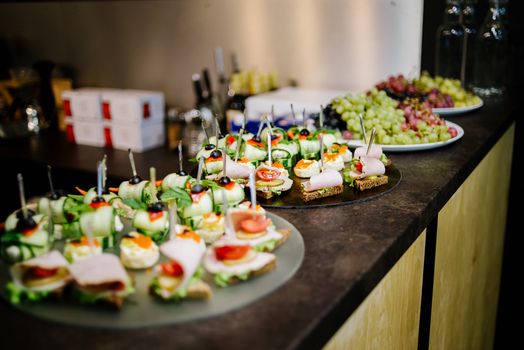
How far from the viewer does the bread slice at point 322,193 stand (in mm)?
1285

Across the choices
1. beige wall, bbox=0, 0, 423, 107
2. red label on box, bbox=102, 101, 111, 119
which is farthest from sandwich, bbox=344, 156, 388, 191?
red label on box, bbox=102, 101, 111, 119

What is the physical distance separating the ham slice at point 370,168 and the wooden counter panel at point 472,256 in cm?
21

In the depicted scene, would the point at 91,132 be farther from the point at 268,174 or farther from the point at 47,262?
the point at 47,262

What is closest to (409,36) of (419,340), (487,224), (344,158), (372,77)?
(372,77)

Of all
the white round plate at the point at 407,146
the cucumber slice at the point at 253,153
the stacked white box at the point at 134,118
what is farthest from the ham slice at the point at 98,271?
the stacked white box at the point at 134,118

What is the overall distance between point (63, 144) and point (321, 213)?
2241mm

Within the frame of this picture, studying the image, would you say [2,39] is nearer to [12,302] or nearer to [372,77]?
[372,77]

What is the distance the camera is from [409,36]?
266 cm

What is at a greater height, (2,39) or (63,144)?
(2,39)

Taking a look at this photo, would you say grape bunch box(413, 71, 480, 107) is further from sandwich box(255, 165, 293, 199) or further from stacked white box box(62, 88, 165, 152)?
stacked white box box(62, 88, 165, 152)

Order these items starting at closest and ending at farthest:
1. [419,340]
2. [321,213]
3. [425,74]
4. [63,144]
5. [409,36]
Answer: [321,213] → [419,340] → [425,74] → [409,36] → [63,144]

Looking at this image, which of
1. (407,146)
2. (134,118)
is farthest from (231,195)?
(134,118)

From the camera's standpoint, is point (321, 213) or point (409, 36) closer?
point (321, 213)

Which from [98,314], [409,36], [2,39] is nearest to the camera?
[98,314]
